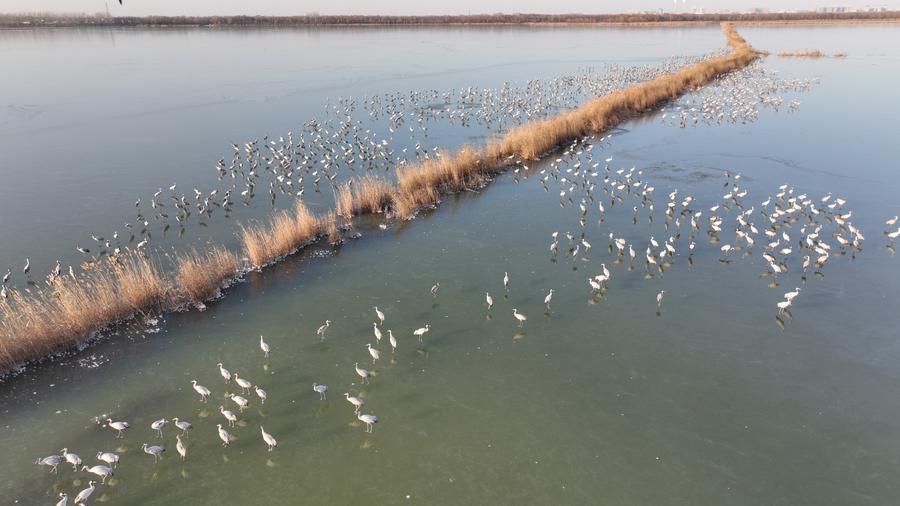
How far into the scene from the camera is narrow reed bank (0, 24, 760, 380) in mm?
11430

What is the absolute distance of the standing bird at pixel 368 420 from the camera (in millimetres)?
9367

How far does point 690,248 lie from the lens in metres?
16.1

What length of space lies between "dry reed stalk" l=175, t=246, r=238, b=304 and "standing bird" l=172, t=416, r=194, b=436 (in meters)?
4.41

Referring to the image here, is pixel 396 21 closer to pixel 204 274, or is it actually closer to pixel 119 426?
pixel 204 274

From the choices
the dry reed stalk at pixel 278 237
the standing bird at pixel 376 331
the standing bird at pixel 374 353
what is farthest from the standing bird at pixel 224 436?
the dry reed stalk at pixel 278 237

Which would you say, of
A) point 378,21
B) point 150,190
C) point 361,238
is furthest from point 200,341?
point 378,21

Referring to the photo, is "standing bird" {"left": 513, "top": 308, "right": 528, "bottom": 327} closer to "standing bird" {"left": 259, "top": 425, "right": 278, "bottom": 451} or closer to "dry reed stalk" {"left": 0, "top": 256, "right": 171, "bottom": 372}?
"standing bird" {"left": 259, "top": 425, "right": 278, "bottom": 451}

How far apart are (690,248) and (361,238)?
10.00 metres

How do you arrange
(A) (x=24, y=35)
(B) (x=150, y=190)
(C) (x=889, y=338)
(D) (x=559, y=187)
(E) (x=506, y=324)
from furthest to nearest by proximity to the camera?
(A) (x=24, y=35)
(D) (x=559, y=187)
(B) (x=150, y=190)
(E) (x=506, y=324)
(C) (x=889, y=338)

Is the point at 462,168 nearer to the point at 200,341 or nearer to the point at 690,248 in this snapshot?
the point at 690,248

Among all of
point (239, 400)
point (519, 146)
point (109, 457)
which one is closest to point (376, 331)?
point (239, 400)

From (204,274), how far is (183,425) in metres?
5.30

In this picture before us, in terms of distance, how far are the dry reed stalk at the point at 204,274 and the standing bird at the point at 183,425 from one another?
4412 millimetres

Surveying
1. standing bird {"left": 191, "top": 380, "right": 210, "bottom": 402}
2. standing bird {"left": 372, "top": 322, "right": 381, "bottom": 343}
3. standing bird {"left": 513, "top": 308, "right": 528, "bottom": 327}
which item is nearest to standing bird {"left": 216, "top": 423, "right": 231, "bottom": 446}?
standing bird {"left": 191, "top": 380, "right": 210, "bottom": 402}
